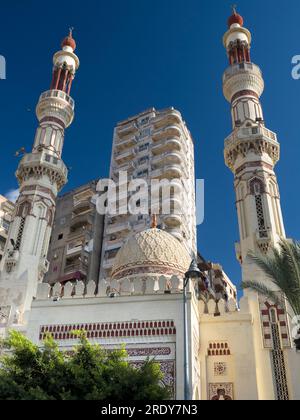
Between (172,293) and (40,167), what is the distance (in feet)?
39.4

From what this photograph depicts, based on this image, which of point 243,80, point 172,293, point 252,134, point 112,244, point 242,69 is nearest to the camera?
point 172,293

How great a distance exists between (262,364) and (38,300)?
7.36 metres

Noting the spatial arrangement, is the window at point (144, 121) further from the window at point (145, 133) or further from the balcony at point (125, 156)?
the balcony at point (125, 156)

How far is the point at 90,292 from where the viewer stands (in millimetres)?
14195

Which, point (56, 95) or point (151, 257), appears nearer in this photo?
point (151, 257)

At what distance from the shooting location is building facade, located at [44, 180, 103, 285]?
36625 mm

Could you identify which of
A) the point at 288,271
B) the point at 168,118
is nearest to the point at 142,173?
the point at 168,118

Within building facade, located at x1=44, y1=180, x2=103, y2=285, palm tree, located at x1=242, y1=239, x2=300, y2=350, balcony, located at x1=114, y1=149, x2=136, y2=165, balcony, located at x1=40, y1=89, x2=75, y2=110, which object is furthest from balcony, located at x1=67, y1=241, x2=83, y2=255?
palm tree, located at x1=242, y1=239, x2=300, y2=350

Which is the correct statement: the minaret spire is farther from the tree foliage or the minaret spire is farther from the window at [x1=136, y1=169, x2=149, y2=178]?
the window at [x1=136, y1=169, x2=149, y2=178]

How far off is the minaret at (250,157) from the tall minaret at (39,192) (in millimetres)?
8703

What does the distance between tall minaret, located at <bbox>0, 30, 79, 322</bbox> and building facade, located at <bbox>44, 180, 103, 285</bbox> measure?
45.3ft

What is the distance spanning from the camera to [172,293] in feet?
44.3

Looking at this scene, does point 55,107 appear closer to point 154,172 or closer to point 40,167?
point 40,167
